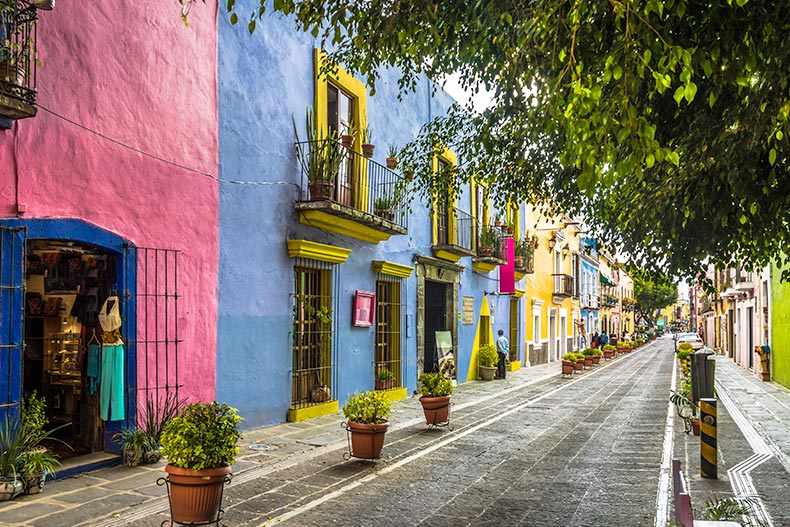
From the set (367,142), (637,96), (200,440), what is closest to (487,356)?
(367,142)

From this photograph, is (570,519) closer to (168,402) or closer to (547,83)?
(547,83)

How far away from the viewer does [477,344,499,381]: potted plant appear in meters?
20.7

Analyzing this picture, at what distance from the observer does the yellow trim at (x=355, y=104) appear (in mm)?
12198

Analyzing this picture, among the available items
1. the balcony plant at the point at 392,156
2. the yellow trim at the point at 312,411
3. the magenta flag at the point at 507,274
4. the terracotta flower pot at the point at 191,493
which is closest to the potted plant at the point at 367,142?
the balcony plant at the point at 392,156

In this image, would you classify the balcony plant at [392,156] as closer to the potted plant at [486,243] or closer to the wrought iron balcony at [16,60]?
the potted plant at [486,243]

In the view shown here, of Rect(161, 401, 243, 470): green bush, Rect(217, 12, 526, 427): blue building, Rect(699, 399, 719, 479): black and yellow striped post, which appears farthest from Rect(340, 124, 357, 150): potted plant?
Rect(699, 399, 719, 479): black and yellow striped post

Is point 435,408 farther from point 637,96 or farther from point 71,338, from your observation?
point 637,96

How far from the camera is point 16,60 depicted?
6.52 metres

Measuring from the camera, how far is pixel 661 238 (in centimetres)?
651

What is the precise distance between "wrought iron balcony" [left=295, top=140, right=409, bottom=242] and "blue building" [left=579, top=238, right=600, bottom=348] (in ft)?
96.0

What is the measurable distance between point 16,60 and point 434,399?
7.45 meters

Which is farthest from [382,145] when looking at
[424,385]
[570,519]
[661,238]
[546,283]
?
[546,283]

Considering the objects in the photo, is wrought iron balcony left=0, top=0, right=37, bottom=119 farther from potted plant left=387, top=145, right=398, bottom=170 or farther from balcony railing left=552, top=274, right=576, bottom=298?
balcony railing left=552, top=274, right=576, bottom=298

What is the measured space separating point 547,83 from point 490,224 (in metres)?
17.6
